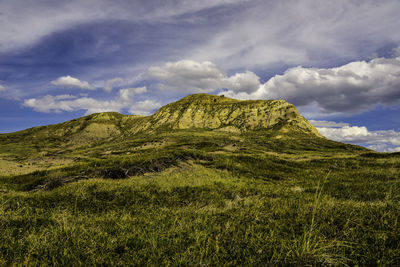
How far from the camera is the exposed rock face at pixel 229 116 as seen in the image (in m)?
113

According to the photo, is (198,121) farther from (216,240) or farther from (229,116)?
(216,240)

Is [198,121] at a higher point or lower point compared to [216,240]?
higher

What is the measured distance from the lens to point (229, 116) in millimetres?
126875

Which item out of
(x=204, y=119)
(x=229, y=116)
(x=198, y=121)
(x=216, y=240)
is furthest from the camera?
(x=204, y=119)

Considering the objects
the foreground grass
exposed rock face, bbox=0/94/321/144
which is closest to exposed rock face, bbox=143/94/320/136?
exposed rock face, bbox=0/94/321/144

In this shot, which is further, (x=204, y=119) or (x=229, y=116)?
(x=204, y=119)

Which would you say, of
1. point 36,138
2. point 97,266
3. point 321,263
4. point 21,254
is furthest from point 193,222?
point 36,138

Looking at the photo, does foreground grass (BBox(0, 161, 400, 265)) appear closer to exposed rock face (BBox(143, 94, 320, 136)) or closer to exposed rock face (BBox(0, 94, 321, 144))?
exposed rock face (BBox(0, 94, 321, 144))

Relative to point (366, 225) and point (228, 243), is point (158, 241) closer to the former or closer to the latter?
point (228, 243)

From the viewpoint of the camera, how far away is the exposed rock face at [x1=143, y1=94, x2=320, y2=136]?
4441 inches

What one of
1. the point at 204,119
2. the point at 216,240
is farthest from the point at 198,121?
the point at 216,240

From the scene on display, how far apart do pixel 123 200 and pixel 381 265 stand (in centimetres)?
807

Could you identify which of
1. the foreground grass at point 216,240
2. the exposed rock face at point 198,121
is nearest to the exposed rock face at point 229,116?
the exposed rock face at point 198,121

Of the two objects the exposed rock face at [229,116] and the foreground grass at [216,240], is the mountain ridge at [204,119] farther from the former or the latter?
the foreground grass at [216,240]
